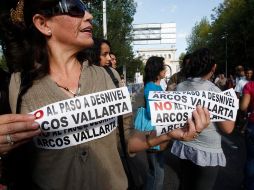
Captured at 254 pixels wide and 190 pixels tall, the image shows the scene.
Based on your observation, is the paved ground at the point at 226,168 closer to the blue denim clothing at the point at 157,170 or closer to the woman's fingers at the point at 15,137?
the blue denim clothing at the point at 157,170

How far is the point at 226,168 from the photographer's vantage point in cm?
562

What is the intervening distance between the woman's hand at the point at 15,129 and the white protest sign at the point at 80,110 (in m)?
0.12

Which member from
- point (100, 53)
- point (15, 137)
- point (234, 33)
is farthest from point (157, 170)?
point (234, 33)

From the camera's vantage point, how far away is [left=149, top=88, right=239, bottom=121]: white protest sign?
1582 millimetres

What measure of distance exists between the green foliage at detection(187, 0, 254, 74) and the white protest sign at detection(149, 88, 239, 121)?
32.6 metres

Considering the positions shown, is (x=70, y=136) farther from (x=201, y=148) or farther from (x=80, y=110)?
(x=201, y=148)

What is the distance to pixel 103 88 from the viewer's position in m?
1.75

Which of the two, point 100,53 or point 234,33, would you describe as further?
point 234,33

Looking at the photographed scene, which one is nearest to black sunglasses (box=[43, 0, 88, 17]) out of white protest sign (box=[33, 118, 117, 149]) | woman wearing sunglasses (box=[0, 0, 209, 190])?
woman wearing sunglasses (box=[0, 0, 209, 190])

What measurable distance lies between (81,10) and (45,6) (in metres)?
0.18

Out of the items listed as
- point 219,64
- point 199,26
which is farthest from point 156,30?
point 199,26

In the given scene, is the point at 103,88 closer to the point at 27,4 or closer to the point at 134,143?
the point at 134,143

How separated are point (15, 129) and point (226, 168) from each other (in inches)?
194

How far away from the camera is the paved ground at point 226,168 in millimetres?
4863
